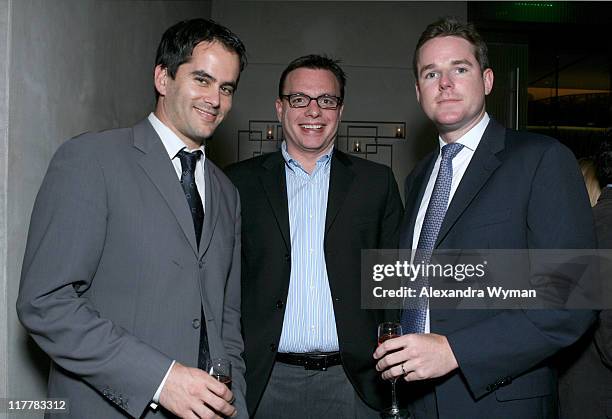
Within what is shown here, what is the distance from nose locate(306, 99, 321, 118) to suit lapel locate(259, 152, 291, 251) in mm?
272

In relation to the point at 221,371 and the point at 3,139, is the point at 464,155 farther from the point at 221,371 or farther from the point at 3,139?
the point at 3,139

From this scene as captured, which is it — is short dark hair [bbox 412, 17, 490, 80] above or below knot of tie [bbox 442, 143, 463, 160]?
above

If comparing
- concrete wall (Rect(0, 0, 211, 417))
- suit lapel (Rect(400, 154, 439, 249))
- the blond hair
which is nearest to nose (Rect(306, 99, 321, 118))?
suit lapel (Rect(400, 154, 439, 249))

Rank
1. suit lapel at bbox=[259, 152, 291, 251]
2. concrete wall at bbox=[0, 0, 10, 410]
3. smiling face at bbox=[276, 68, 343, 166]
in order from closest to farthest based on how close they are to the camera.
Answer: concrete wall at bbox=[0, 0, 10, 410]
suit lapel at bbox=[259, 152, 291, 251]
smiling face at bbox=[276, 68, 343, 166]

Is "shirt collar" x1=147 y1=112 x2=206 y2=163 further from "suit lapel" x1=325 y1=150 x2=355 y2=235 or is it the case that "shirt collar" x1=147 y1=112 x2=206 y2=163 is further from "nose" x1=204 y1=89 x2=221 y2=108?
"suit lapel" x1=325 y1=150 x2=355 y2=235

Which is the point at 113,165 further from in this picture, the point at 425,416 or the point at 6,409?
the point at 425,416

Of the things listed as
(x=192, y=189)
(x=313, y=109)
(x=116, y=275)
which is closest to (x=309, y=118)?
(x=313, y=109)

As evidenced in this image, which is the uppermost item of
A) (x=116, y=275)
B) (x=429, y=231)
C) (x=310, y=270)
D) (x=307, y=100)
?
(x=307, y=100)

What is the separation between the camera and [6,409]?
6.60ft

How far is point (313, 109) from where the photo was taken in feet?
9.66

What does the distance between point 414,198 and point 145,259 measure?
1.26 meters

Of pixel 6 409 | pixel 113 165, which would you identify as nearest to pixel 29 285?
pixel 113 165

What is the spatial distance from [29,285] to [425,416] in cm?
144

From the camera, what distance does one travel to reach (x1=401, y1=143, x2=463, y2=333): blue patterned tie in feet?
7.21
